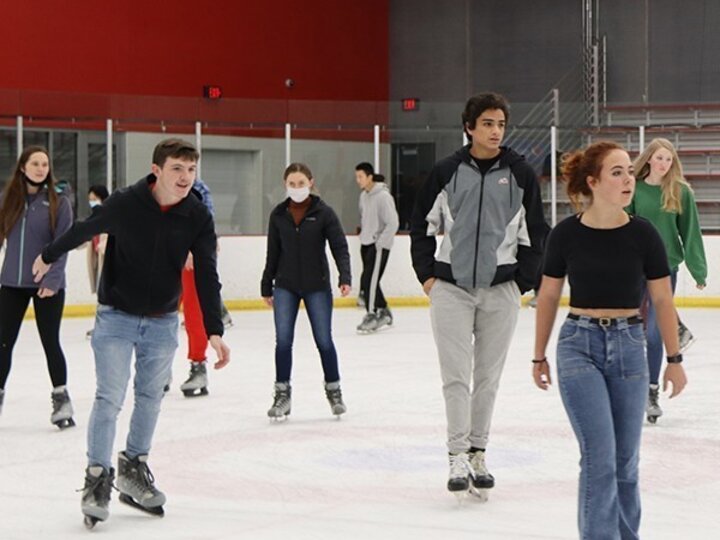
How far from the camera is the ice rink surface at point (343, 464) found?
15.7ft

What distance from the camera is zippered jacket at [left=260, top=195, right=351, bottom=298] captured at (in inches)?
287

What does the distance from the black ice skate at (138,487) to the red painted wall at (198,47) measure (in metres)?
12.5

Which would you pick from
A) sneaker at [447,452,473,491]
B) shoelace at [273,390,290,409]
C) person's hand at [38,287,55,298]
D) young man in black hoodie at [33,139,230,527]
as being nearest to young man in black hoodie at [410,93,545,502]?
sneaker at [447,452,473,491]

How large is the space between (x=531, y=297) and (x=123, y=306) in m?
11.5

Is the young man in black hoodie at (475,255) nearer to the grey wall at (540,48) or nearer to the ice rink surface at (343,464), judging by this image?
the ice rink surface at (343,464)

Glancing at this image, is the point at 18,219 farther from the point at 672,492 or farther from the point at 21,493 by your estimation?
the point at 672,492

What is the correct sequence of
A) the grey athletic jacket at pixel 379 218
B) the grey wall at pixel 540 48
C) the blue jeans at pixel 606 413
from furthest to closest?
the grey wall at pixel 540 48 < the grey athletic jacket at pixel 379 218 < the blue jeans at pixel 606 413

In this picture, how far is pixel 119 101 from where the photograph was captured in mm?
15727

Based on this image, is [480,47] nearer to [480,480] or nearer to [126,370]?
[480,480]

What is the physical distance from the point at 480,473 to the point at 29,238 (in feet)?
9.25

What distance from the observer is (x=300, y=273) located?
23.9ft

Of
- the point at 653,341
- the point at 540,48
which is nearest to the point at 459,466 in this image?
the point at 653,341

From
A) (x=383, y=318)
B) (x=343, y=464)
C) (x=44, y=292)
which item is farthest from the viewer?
(x=383, y=318)

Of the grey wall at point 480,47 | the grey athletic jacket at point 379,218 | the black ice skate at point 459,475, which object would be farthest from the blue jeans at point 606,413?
the grey wall at point 480,47
